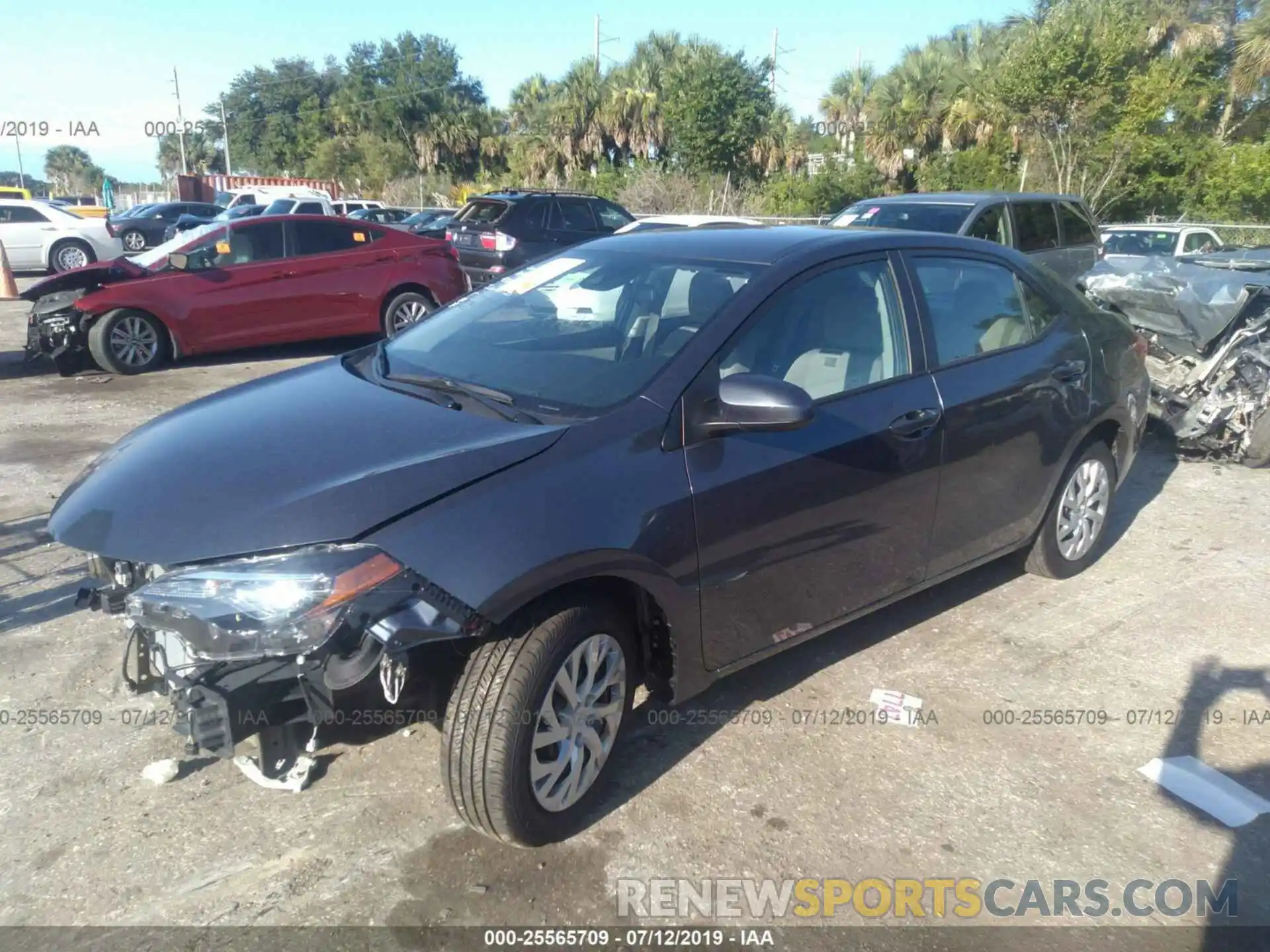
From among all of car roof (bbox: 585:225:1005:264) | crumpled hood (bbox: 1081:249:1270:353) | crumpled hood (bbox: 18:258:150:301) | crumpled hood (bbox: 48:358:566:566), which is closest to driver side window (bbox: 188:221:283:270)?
crumpled hood (bbox: 18:258:150:301)

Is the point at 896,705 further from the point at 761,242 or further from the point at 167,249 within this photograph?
the point at 167,249

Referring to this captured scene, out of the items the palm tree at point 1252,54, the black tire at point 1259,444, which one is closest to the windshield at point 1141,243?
the black tire at point 1259,444

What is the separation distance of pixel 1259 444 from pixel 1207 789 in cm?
474

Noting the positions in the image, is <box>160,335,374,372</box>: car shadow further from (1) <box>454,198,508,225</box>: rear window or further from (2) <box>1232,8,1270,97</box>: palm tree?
(2) <box>1232,8,1270,97</box>: palm tree

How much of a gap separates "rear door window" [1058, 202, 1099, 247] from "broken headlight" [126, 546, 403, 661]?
10.4 m

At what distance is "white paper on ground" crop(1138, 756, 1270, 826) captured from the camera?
331 centimetres

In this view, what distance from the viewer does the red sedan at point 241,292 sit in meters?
9.75

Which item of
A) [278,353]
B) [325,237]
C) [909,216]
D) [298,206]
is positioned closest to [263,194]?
[298,206]

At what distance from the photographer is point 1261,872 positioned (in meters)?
3.02

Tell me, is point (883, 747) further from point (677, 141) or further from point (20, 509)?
point (677, 141)

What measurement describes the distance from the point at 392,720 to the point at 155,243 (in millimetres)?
25207

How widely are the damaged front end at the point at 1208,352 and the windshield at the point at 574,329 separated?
4.88 meters

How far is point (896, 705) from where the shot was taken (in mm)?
3883

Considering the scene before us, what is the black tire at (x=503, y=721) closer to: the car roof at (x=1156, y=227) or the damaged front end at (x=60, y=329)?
the damaged front end at (x=60, y=329)
